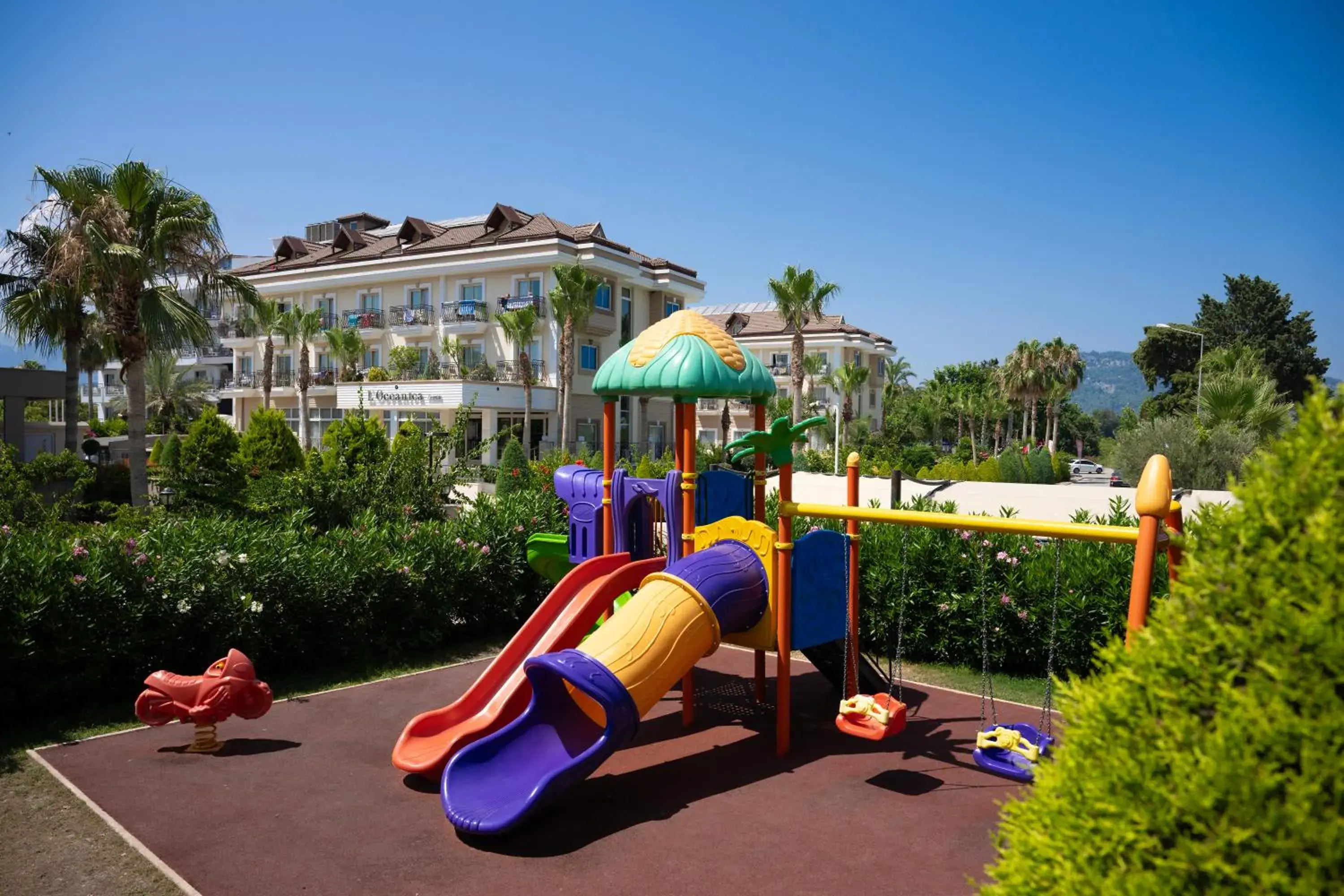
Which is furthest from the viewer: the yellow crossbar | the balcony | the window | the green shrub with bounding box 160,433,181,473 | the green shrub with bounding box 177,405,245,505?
the window

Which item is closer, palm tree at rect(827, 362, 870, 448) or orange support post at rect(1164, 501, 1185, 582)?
orange support post at rect(1164, 501, 1185, 582)

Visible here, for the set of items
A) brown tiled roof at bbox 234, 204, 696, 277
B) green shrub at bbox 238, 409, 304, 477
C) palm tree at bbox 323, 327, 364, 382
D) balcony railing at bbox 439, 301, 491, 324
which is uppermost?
brown tiled roof at bbox 234, 204, 696, 277

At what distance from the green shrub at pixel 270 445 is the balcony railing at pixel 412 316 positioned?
1700 cm

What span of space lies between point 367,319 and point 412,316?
284cm

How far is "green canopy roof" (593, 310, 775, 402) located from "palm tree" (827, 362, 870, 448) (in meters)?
47.8

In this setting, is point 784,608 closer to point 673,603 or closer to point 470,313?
point 673,603

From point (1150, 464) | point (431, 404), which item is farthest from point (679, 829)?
point (431, 404)

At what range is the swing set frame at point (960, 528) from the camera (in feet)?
17.2

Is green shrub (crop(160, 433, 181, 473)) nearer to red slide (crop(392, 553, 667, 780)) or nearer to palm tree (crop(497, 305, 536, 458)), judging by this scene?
palm tree (crop(497, 305, 536, 458))

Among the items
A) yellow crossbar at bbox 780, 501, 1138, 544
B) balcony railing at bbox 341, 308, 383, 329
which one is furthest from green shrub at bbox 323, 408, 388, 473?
balcony railing at bbox 341, 308, 383, 329

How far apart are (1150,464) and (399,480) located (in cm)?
1114

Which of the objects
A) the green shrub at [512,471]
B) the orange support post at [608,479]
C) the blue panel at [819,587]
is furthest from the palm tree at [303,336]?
the blue panel at [819,587]

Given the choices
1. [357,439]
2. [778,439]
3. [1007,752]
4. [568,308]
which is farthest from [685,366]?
[568,308]

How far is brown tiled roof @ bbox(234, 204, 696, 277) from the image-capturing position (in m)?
41.8
